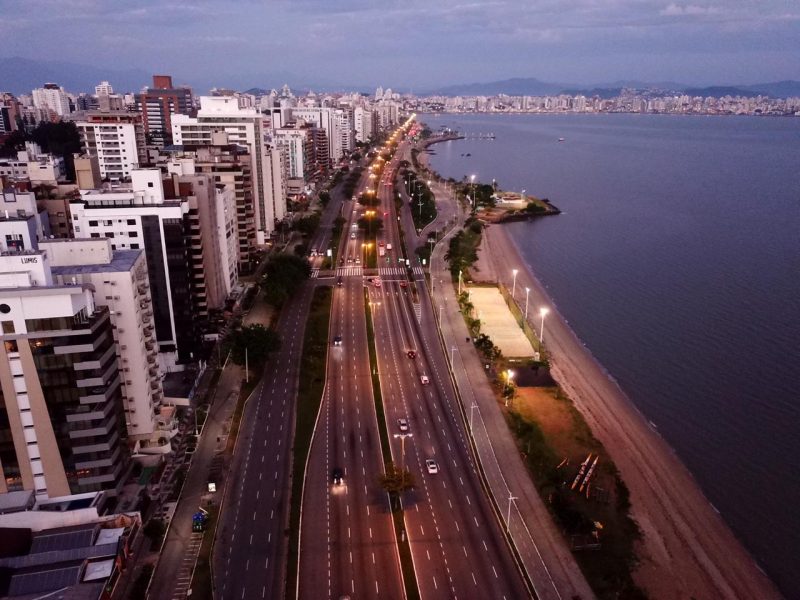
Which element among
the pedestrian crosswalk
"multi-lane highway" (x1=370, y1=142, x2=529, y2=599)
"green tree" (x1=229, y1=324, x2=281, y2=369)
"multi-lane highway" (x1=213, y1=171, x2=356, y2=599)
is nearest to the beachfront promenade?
"multi-lane highway" (x1=370, y1=142, x2=529, y2=599)

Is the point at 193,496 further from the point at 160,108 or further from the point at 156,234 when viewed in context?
the point at 160,108

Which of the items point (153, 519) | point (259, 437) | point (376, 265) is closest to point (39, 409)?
point (153, 519)

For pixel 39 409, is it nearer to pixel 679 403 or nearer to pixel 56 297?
pixel 56 297

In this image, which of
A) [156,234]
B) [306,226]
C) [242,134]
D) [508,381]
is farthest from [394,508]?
[242,134]

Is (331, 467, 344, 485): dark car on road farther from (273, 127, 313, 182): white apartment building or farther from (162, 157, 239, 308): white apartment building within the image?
(273, 127, 313, 182): white apartment building

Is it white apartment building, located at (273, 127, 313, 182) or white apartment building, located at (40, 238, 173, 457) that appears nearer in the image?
white apartment building, located at (40, 238, 173, 457)
